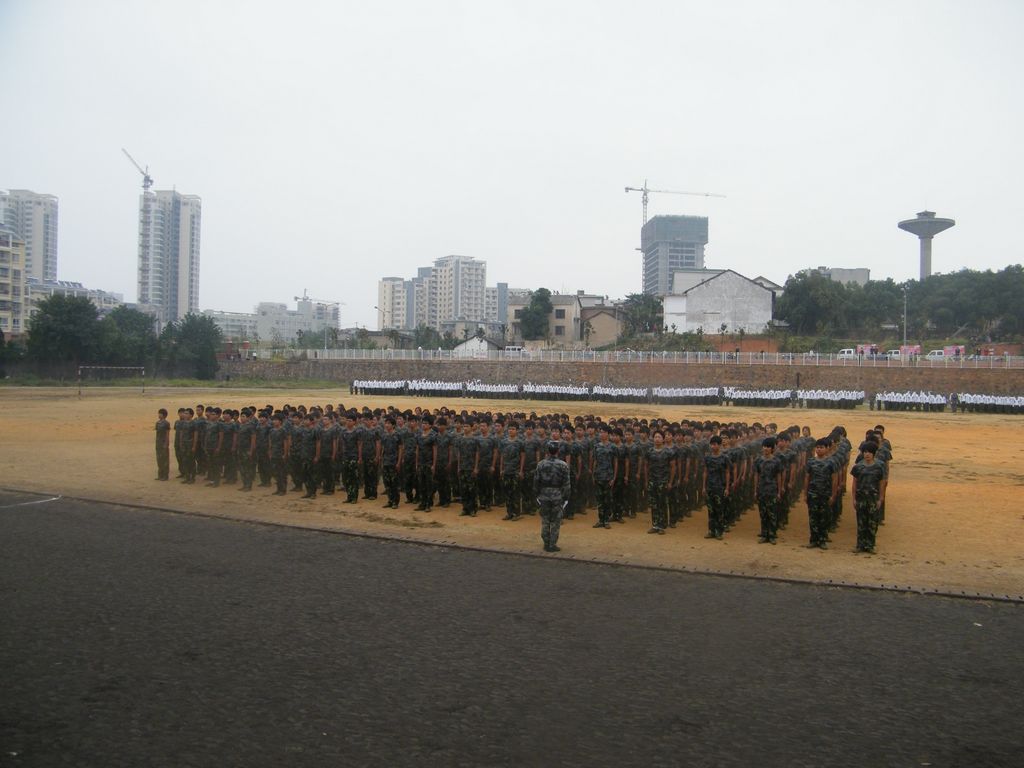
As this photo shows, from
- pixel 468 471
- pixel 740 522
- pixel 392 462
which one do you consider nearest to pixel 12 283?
pixel 392 462

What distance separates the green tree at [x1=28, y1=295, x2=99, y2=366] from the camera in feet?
182

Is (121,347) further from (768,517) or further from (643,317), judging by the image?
(768,517)

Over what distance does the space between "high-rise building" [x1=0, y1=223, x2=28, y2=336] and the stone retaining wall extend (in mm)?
34778

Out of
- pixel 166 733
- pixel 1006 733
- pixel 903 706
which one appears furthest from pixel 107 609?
pixel 1006 733

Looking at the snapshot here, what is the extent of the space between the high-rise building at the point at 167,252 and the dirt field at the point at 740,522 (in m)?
136

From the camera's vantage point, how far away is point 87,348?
57.1 meters

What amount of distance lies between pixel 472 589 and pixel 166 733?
154 inches

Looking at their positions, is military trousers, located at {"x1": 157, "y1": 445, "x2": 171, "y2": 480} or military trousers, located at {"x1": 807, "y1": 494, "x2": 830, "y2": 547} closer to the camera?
military trousers, located at {"x1": 807, "y1": 494, "x2": 830, "y2": 547}

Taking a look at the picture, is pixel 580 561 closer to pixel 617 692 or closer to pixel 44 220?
pixel 617 692

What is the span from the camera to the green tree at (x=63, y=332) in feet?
182

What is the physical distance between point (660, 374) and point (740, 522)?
38.3 m

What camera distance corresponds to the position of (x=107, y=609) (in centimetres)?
748

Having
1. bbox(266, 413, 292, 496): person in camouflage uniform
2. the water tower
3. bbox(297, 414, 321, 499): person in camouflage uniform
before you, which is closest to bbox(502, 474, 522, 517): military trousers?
bbox(297, 414, 321, 499): person in camouflage uniform

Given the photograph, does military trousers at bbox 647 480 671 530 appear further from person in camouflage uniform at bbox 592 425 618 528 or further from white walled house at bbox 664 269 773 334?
white walled house at bbox 664 269 773 334
